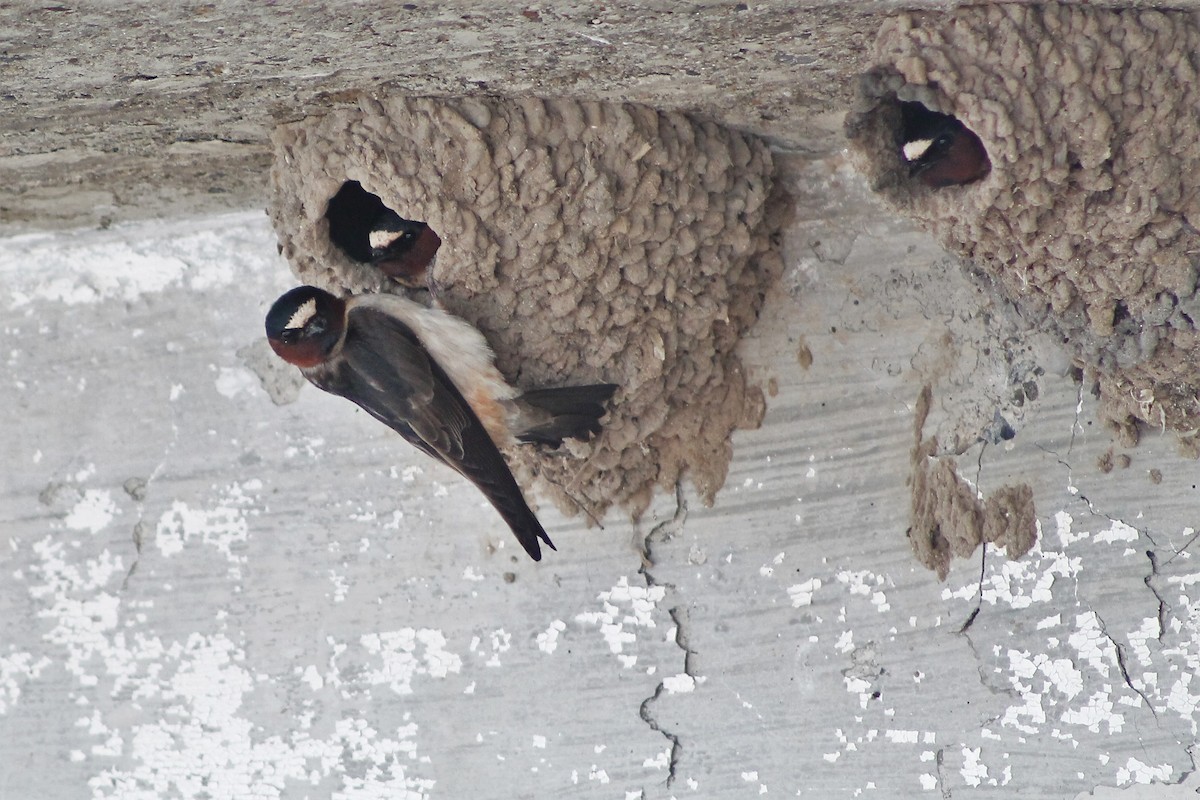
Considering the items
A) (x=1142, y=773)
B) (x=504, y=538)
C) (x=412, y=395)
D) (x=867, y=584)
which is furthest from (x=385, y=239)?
(x=1142, y=773)

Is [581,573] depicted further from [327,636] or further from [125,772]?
[125,772]

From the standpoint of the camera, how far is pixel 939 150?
2.29m

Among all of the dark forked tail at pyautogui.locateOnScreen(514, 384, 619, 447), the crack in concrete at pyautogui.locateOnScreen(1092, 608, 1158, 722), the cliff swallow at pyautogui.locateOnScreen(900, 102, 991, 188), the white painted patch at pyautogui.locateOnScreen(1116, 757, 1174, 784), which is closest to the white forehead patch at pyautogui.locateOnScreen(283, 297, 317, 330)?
the dark forked tail at pyautogui.locateOnScreen(514, 384, 619, 447)

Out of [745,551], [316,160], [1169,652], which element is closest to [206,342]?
[316,160]

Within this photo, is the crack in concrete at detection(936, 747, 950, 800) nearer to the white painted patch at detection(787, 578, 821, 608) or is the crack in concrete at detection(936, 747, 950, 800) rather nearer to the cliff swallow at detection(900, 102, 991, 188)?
the white painted patch at detection(787, 578, 821, 608)

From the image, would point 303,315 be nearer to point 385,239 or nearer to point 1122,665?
point 385,239

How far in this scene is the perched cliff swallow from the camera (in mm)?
2635

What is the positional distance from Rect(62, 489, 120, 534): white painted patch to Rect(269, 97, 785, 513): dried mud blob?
0.77m

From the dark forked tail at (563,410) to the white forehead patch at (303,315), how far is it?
460 mm

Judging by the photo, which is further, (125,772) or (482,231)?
(125,772)

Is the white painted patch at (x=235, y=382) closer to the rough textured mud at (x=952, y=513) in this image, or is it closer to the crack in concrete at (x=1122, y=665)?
the rough textured mud at (x=952, y=513)

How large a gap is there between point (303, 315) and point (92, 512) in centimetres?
82

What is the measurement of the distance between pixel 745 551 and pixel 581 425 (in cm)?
45

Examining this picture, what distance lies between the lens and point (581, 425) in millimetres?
2484
